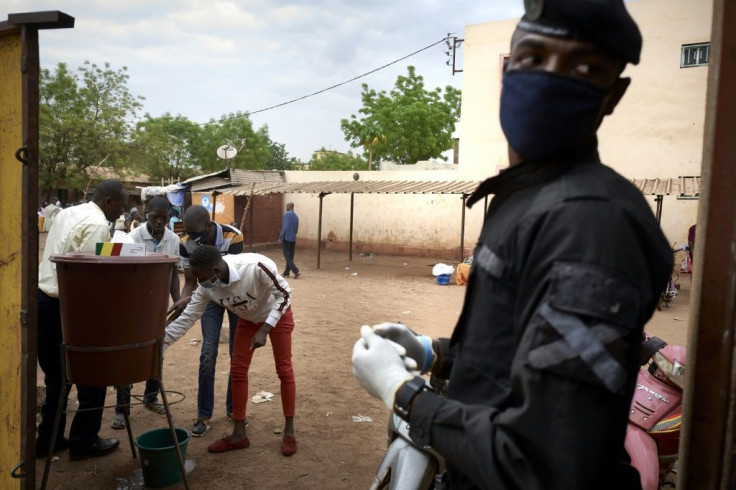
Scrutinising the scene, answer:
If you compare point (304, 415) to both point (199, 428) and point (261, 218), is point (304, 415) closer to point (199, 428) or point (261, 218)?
point (199, 428)

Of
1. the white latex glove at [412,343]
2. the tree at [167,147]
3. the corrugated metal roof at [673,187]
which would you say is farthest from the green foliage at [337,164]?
the white latex glove at [412,343]

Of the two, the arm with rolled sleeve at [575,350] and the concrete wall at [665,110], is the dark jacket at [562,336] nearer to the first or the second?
the arm with rolled sleeve at [575,350]

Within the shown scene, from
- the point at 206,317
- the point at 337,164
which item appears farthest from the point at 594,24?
the point at 337,164

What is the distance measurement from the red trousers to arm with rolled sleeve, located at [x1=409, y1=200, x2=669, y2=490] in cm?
319

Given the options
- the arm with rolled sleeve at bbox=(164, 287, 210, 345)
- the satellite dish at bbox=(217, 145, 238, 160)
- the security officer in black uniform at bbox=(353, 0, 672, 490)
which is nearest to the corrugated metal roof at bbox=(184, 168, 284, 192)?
the satellite dish at bbox=(217, 145, 238, 160)

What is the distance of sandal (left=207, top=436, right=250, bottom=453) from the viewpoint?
4.01m

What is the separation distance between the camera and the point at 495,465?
97 centimetres

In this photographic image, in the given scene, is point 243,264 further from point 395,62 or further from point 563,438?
point 395,62

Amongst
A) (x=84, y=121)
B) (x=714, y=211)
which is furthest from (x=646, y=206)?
(x=84, y=121)

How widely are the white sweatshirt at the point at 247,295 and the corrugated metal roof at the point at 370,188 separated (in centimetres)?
1045

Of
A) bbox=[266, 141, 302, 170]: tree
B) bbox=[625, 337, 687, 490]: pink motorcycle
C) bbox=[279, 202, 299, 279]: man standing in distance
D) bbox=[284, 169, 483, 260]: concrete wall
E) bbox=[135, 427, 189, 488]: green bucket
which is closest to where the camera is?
bbox=[625, 337, 687, 490]: pink motorcycle

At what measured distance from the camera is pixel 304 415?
4.74 metres

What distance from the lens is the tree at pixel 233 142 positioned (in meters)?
34.7

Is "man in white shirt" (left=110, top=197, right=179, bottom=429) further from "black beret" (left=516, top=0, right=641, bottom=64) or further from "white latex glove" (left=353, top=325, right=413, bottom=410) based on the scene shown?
"black beret" (left=516, top=0, right=641, bottom=64)
